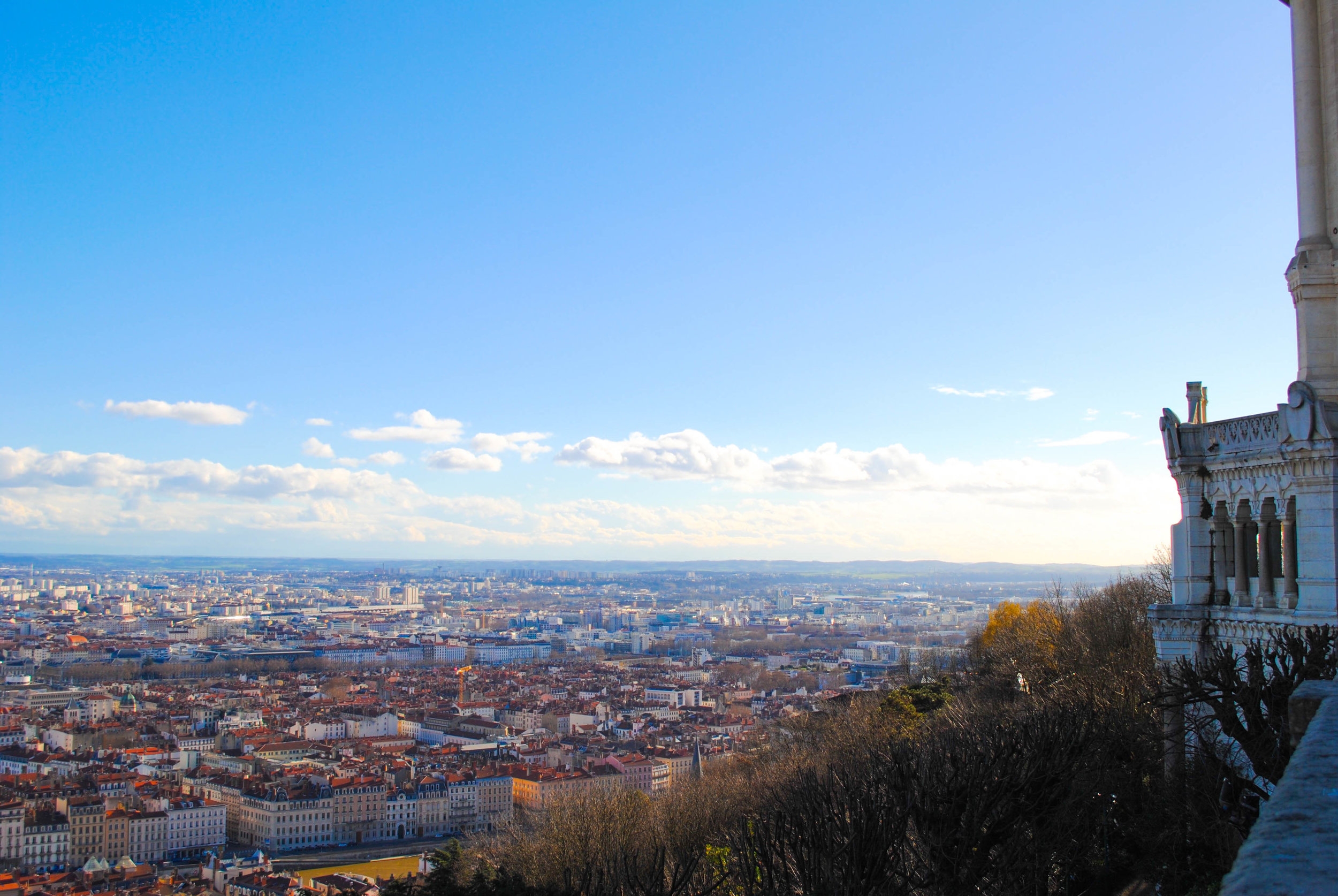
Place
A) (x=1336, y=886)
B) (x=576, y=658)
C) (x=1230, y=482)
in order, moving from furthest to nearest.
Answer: (x=576, y=658), (x=1230, y=482), (x=1336, y=886)

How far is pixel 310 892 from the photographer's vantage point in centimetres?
2925

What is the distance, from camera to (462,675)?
110m

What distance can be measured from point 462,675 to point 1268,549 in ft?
345

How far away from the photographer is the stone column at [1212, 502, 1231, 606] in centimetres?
1116

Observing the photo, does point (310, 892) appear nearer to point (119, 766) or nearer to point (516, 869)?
point (516, 869)

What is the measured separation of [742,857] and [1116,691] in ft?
26.7

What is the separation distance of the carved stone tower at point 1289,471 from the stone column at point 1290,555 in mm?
10

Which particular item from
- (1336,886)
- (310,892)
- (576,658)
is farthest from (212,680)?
(1336,886)

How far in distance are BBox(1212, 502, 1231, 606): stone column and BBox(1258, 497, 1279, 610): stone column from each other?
0.56 metres

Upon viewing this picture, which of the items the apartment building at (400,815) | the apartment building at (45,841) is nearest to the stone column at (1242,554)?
the apartment building at (45,841)

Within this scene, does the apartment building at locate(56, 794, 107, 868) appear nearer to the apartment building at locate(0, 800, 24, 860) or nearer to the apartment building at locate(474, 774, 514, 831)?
the apartment building at locate(0, 800, 24, 860)

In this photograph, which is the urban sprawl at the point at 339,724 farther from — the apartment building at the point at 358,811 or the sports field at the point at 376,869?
the sports field at the point at 376,869

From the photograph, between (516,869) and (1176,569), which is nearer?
(1176,569)

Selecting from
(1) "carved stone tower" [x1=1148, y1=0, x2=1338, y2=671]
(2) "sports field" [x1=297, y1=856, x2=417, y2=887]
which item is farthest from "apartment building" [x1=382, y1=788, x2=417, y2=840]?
(1) "carved stone tower" [x1=1148, y1=0, x2=1338, y2=671]
